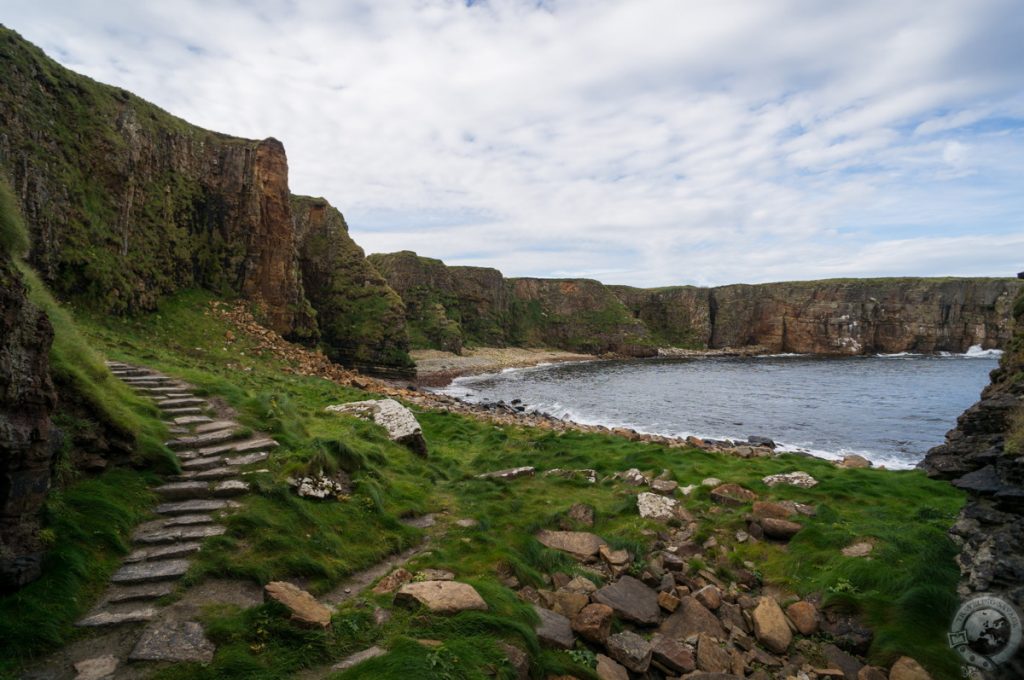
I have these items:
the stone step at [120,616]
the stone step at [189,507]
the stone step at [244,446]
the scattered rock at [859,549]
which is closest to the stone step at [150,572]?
the stone step at [120,616]

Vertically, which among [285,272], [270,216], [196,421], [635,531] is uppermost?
[270,216]

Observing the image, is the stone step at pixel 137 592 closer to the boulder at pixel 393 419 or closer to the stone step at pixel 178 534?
the stone step at pixel 178 534

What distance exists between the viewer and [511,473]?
44.7 feet

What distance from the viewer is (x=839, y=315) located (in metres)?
108

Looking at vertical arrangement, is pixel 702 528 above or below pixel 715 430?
above

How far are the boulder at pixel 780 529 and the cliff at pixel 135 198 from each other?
2666 centimetres

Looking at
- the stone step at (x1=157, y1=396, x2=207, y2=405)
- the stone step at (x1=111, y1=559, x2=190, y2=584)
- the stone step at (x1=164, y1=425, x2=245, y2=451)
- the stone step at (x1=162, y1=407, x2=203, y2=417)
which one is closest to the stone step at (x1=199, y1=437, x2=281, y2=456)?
the stone step at (x1=164, y1=425, x2=245, y2=451)

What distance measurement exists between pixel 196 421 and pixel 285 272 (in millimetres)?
30834

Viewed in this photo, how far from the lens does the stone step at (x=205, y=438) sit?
9.59m

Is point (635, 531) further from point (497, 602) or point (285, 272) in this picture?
point (285, 272)

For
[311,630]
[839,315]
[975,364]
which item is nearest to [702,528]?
[311,630]

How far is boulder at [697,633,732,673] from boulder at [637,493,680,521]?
4199 millimetres

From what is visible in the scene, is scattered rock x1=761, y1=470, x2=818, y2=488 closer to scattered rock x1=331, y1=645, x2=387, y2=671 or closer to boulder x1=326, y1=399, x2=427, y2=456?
boulder x1=326, y1=399, x2=427, y2=456

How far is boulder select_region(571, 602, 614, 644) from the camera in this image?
6.40m
